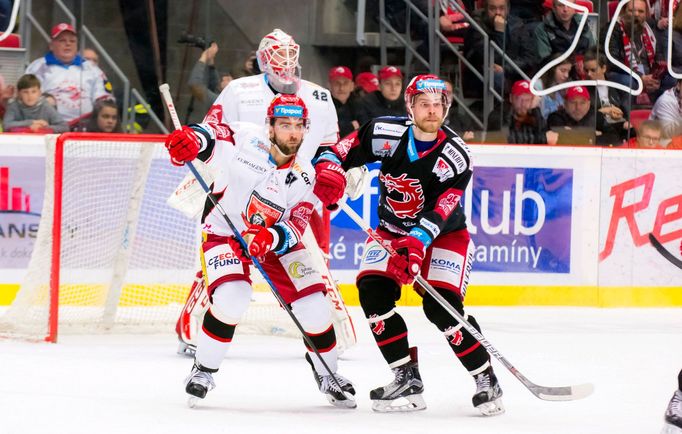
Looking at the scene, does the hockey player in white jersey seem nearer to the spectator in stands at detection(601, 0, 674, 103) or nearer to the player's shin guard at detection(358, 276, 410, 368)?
the player's shin guard at detection(358, 276, 410, 368)

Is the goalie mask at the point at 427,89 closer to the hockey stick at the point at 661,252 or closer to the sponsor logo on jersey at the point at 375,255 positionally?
the sponsor logo on jersey at the point at 375,255

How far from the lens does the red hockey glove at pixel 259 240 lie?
3.71 metres

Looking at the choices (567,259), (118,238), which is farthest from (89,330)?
(567,259)

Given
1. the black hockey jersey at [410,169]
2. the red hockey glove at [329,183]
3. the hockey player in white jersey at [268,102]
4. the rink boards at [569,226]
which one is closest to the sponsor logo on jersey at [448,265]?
the black hockey jersey at [410,169]

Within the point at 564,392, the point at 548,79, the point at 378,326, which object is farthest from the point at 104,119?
the point at 564,392

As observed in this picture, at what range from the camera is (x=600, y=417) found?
157 inches

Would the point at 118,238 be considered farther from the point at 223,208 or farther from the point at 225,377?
the point at 223,208

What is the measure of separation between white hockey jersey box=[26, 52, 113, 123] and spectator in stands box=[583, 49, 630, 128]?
261cm

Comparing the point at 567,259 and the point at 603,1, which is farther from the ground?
the point at 603,1

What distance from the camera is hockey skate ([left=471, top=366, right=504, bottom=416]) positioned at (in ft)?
12.8

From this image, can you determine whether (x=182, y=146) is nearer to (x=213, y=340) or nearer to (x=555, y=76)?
(x=213, y=340)

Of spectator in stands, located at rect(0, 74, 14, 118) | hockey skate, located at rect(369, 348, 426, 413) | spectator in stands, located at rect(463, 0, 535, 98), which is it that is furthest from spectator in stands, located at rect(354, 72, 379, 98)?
hockey skate, located at rect(369, 348, 426, 413)

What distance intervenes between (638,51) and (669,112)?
0.38 meters

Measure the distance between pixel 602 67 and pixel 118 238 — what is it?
289 centimetres
